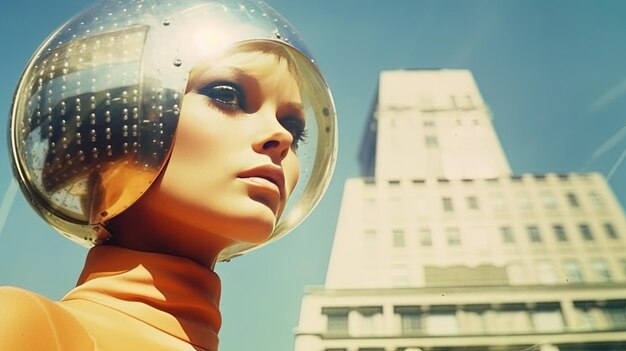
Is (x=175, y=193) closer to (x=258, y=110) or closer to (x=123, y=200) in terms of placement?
(x=123, y=200)

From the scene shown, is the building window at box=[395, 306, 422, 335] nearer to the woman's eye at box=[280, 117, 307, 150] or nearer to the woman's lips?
the woman's eye at box=[280, 117, 307, 150]

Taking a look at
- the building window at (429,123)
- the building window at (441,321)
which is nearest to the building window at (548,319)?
the building window at (441,321)

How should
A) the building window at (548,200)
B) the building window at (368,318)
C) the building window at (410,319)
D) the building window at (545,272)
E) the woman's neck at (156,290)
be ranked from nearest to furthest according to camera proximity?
the woman's neck at (156,290) < the building window at (410,319) < the building window at (368,318) < the building window at (545,272) < the building window at (548,200)

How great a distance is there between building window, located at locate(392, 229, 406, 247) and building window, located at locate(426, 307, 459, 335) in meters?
5.34

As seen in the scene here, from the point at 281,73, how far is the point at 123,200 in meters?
0.50

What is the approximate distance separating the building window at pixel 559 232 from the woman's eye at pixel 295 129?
29070 mm

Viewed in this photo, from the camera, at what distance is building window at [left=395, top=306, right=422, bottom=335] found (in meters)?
21.3

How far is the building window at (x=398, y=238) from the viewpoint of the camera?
2645cm

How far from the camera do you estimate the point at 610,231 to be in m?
26.1

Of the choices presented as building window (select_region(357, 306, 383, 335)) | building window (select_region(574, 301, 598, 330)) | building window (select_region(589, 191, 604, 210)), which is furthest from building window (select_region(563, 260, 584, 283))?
building window (select_region(357, 306, 383, 335))

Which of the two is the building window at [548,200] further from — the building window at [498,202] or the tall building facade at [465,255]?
the building window at [498,202]

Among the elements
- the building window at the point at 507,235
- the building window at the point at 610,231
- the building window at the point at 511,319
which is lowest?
the building window at the point at 511,319

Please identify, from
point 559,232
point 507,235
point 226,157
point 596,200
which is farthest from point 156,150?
point 596,200

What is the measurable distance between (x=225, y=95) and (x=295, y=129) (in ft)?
0.92
